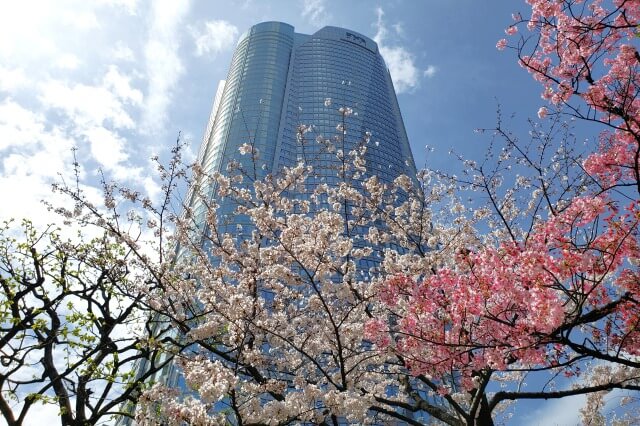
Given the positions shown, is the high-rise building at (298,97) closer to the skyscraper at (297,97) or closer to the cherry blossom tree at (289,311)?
the skyscraper at (297,97)

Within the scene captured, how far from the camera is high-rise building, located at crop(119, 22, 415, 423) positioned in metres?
85.7

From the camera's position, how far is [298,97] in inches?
3839

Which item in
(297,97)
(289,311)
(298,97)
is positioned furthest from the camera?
(298,97)

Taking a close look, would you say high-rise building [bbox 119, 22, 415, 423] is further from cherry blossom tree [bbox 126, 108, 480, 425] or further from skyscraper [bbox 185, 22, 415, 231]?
cherry blossom tree [bbox 126, 108, 480, 425]

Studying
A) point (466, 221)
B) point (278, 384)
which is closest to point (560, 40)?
point (466, 221)

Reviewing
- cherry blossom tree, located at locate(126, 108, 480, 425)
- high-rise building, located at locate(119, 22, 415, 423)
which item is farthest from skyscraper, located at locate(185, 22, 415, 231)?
cherry blossom tree, located at locate(126, 108, 480, 425)

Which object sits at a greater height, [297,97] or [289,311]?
[297,97]

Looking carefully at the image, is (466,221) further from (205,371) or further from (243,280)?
(205,371)

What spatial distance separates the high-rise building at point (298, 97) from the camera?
8569 cm

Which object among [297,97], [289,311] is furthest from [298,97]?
[289,311]

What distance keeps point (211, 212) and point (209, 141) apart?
286ft

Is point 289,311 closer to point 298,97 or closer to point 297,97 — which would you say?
point 297,97

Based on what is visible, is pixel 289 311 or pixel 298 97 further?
pixel 298 97

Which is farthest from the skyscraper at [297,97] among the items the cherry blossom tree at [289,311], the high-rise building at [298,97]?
the cherry blossom tree at [289,311]
